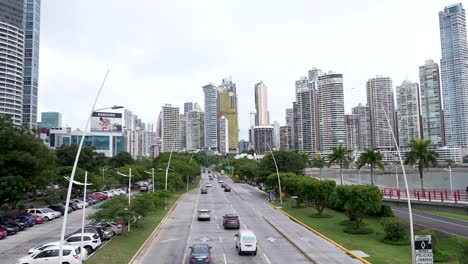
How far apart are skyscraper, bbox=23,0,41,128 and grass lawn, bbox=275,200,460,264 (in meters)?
172

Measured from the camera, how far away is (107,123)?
16300 cm

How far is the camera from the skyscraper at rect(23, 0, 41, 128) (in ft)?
602

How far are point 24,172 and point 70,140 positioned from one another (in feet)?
500

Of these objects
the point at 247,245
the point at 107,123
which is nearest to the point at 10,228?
the point at 247,245

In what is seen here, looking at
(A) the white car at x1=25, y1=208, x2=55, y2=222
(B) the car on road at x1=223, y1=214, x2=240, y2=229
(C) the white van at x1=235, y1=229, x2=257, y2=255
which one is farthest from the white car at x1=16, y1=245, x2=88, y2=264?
(A) the white car at x1=25, y1=208, x2=55, y2=222

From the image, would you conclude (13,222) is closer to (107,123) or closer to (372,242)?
(372,242)

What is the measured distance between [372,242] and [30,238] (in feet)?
108

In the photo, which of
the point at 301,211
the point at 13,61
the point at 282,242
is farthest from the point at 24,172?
the point at 13,61

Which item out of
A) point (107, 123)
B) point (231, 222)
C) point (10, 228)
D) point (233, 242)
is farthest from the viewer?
point (107, 123)

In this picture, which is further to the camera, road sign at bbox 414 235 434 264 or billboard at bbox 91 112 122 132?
billboard at bbox 91 112 122 132

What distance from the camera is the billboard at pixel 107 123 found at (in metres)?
159

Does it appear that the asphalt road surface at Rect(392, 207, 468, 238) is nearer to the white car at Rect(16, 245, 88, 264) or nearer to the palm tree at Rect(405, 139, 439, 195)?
the palm tree at Rect(405, 139, 439, 195)

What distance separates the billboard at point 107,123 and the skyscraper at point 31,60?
44024 millimetres

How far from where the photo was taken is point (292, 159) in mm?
86500
